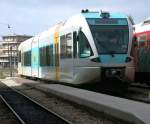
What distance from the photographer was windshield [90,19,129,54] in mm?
21312

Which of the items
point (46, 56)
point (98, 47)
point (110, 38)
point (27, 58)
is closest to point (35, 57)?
point (46, 56)

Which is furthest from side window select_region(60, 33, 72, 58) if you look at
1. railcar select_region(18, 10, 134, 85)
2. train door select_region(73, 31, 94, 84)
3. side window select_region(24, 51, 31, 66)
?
side window select_region(24, 51, 31, 66)

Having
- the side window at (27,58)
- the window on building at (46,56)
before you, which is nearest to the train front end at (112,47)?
the window on building at (46,56)

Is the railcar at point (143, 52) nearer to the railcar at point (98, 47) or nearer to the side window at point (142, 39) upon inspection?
the side window at point (142, 39)

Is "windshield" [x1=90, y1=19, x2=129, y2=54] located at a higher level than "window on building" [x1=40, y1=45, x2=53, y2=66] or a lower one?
higher

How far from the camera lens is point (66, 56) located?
80.6 ft

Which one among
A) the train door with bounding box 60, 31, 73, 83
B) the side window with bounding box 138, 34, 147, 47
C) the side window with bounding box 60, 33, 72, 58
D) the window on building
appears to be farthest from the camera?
the window on building

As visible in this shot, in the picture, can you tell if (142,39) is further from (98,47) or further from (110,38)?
(98,47)

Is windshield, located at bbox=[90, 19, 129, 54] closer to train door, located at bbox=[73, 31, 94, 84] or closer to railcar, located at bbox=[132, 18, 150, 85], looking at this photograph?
train door, located at bbox=[73, 31, 94, 84]

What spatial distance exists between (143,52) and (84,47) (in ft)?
16.5

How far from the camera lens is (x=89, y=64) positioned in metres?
21.3

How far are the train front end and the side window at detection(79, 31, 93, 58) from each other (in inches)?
13.2

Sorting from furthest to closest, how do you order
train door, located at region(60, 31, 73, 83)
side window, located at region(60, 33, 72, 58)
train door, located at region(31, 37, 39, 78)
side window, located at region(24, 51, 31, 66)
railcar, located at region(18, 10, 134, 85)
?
side window, located at region(24, 51, 31, 66)
train door, located at region(31, 37, 39, 78)
side window, located at region(60, 33, 72, 58)
train door, located at region(60, 31, 73, 83)
railcar, located at region(18, 10, 134, 85)

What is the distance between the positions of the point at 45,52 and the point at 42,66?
2.02 metres
